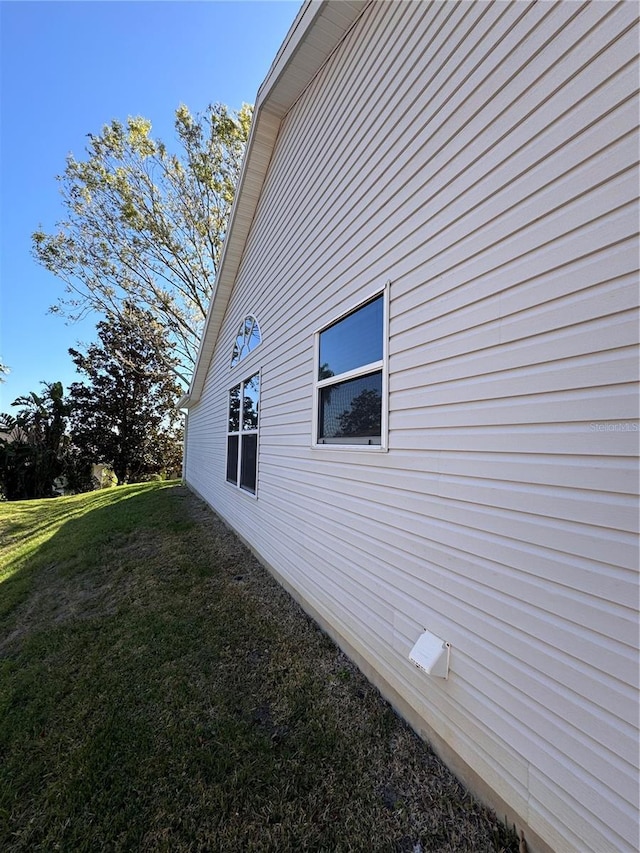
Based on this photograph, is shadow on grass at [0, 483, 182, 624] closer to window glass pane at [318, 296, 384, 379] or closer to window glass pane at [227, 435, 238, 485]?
window glass pane at [227, 435, 238, 485]

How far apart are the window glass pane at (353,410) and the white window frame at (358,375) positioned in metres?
0.04

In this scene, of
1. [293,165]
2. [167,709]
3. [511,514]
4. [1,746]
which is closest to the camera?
[511,514]

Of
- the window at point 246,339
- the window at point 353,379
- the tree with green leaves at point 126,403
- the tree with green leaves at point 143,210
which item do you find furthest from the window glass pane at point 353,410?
the tree with green leaves at point 126,403

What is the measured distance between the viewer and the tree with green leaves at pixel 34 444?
17.1 meters

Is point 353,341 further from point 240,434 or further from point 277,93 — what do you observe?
point 240,434

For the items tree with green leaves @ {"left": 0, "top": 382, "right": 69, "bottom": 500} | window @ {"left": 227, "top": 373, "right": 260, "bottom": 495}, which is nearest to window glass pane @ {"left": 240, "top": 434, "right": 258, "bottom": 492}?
window @ {"left": 227, "top": 373, "right": 260, "bottom": 495}

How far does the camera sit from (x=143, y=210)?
14148 millimetres

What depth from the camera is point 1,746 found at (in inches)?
94.7

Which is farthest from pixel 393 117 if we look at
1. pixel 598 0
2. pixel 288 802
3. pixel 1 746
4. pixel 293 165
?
pixel 1 746

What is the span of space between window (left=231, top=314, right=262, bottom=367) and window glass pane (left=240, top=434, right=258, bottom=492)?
5.03 ft

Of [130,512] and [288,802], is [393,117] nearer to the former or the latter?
[288,802]

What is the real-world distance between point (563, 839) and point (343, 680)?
1.59 metres

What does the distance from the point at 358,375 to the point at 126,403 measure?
2028cm

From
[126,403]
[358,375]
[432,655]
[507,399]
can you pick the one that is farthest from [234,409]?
[126,403]
